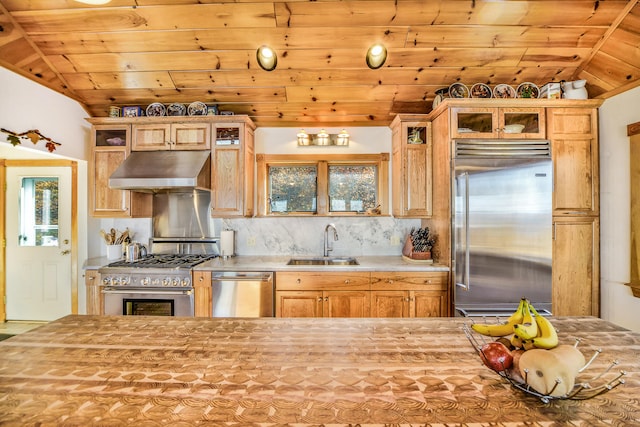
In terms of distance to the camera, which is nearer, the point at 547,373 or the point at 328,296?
the point at 547,373

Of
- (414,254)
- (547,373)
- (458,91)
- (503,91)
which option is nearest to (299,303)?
(414,254)

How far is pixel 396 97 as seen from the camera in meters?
3.30

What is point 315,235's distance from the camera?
146 inches

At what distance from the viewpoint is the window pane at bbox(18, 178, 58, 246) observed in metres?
4.06

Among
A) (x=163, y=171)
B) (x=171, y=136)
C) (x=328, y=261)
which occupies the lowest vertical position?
(x=328, y=261)

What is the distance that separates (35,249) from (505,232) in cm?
556

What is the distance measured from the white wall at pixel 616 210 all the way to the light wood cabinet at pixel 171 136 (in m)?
3.84

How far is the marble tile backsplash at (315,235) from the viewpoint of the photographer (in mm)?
3676

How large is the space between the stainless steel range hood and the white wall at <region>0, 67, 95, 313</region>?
0.63m

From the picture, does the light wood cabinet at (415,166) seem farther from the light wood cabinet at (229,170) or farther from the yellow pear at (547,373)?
the yellow pear at (547,373)

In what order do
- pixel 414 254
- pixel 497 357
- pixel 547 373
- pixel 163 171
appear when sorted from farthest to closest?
pixel 414 254 → pixel 163 171 → pixel 497 357 → pixel 547 373

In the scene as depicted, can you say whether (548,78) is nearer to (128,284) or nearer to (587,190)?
(587,190)

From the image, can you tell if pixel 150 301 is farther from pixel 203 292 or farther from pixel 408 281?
pixel 408 281

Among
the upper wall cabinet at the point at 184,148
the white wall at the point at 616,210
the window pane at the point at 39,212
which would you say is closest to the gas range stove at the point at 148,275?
the upper wall cabinet at the point at 184,148
